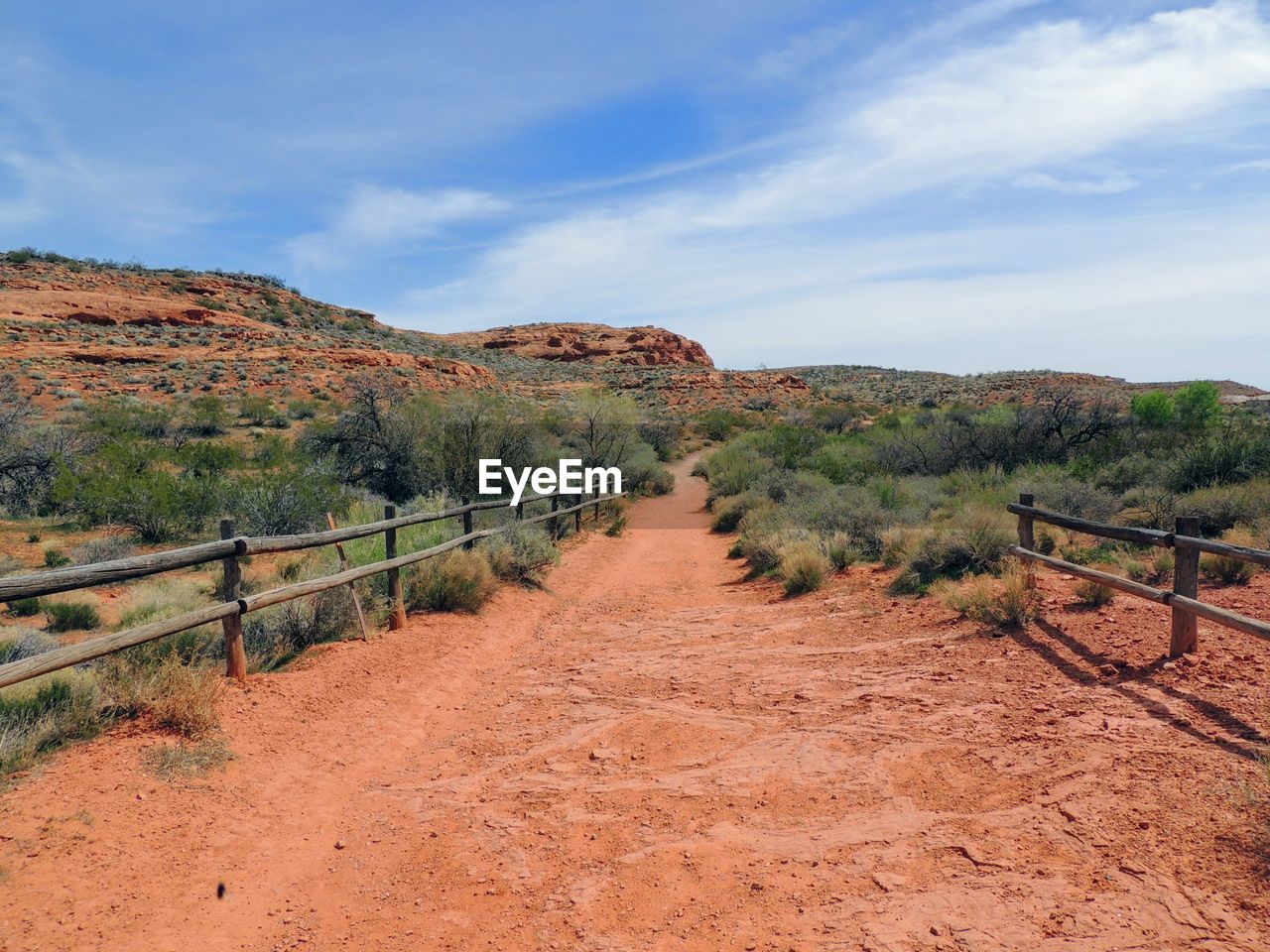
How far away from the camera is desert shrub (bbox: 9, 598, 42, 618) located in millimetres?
9617

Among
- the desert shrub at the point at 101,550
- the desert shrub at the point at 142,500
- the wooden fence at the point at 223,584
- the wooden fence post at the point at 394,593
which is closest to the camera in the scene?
the wooden fence at the point at 223,584

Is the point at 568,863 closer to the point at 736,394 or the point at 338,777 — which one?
the point at 338,777

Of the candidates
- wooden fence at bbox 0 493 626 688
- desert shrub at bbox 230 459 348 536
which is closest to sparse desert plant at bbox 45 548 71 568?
desert shrub at bbox 230 459 348 536

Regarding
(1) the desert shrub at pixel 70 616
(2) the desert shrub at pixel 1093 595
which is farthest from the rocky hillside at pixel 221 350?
(2) the desert shrub at pixel 1093 595

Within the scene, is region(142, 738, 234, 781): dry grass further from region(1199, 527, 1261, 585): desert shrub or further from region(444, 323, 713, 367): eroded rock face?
region(444, 323, 713, 367): eroded rock face

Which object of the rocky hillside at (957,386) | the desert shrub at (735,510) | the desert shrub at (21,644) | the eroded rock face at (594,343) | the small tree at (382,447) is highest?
the eroded rock face at (594,343)

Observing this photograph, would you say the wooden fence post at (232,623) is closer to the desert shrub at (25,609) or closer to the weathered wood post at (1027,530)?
the desert shrub at (25,609)

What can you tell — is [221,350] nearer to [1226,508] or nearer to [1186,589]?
[1226,508]

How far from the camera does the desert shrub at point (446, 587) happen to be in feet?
31.9

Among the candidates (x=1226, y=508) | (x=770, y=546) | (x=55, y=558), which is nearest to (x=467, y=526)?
(x=770, y=546)

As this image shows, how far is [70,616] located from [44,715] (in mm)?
5344

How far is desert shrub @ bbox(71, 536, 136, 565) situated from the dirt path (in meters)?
6.56

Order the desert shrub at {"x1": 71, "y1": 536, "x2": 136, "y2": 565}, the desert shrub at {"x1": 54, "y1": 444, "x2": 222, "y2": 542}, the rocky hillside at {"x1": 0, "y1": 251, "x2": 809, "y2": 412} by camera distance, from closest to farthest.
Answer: the desert shrub at {"x1": 71, "y1": 536, "x2": 136, "y2": 565} → the desert shrub at {"x1": 54, "y1": 444, "x2": 222, "y2": 542} → the rocky hillside at {"x1": 0, "y1": 251, "x2": 809, "y2": 412}

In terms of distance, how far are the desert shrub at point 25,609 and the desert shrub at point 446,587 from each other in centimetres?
489
